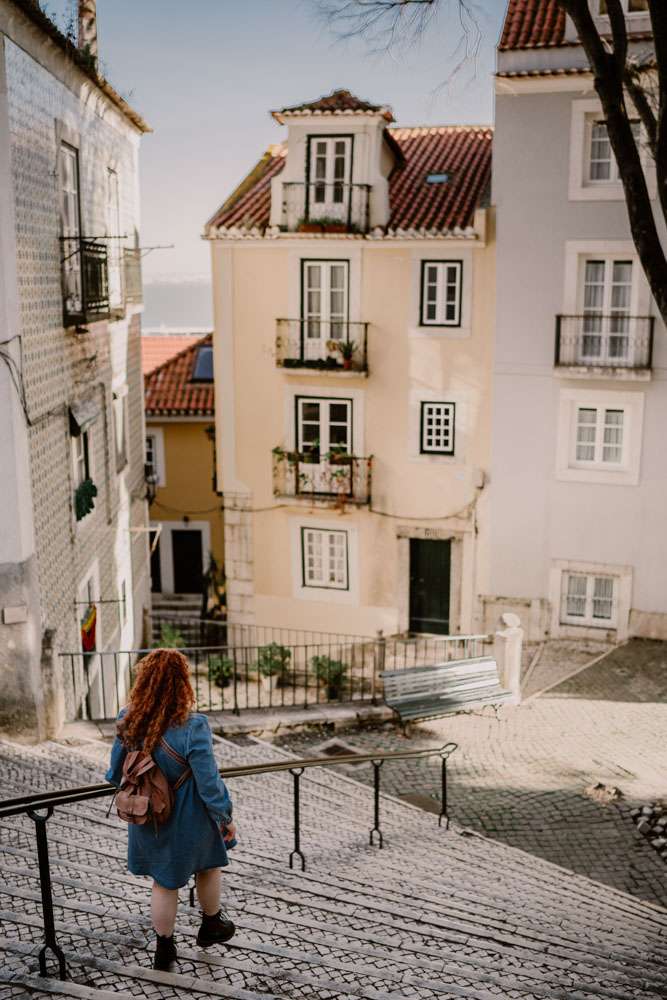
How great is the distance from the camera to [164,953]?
175 inches

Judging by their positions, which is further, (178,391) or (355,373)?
(178,391)

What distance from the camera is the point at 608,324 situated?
15.5 metres

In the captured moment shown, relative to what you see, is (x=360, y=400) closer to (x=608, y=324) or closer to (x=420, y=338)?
(x=420, y=338)

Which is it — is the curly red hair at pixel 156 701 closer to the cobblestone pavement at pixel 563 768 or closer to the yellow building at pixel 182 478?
the cobblestone pavement at pixel 563 768

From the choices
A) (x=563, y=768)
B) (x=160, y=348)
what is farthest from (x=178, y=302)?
(x=563, y=768)

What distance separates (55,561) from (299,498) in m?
7.09

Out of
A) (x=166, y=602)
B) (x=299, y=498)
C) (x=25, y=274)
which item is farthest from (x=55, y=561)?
(x=166, y=602)

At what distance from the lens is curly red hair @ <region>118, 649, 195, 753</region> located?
168 inches

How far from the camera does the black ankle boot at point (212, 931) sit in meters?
4.67

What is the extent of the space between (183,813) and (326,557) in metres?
14.3

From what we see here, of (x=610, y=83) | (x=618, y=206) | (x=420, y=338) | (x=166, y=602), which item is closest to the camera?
(x=610, y=83)

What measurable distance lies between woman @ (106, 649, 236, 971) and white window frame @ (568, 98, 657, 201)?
13.0 metres

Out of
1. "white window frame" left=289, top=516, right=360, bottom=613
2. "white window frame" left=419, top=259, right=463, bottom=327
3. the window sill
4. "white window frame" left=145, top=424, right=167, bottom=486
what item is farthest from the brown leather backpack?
"white window frame" left=145, top=424, right=167, bottom=486

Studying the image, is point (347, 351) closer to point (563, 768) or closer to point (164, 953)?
point (563, 768)
